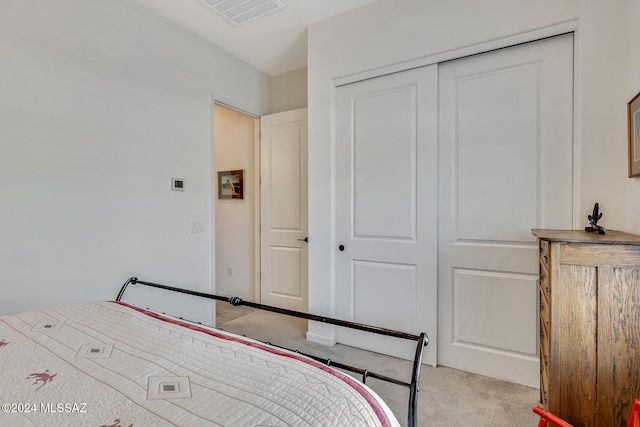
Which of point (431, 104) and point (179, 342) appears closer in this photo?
point (179, 342)

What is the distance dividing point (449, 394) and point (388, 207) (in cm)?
130

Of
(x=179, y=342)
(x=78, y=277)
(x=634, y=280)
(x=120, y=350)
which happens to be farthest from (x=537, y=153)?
(x=78, y=277)

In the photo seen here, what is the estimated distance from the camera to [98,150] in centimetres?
209

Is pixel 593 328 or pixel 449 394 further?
pixel 449 394

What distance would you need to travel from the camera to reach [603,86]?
5.61 feet

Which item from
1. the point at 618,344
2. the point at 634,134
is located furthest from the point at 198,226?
the point at 634,134

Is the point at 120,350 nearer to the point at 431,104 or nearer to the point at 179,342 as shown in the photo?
the point at 179,342

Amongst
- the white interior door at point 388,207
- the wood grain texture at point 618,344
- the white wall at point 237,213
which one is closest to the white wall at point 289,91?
the white wall at point 237,213

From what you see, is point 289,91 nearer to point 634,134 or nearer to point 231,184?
point 231,184

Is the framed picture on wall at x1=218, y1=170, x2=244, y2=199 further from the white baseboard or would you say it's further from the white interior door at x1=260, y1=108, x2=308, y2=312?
the white baseboard

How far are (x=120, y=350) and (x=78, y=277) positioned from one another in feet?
4.43

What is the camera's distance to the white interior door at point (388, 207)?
7.36 feet

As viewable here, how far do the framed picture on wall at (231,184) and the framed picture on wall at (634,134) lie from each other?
10.9 feet

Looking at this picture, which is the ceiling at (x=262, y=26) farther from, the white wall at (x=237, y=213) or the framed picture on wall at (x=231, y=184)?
the framed picture on wall at (x=231, y=184)
